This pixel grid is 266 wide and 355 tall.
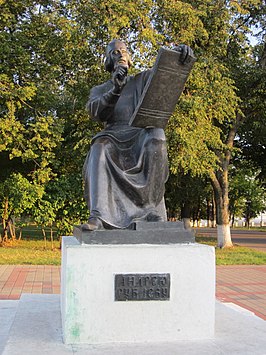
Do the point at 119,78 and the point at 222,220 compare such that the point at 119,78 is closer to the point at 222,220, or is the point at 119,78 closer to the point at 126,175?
the point at 126,175

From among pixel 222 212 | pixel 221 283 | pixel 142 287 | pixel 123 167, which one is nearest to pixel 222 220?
pixel 222 212

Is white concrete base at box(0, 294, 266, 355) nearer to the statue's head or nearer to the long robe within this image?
the long robe

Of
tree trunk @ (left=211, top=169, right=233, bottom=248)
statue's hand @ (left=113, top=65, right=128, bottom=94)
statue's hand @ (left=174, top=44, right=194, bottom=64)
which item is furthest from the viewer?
tree trunk @ (left=211, top=169, right=233, bottom=248)

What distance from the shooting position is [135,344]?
11.7 feet

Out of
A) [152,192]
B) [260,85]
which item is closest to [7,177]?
[260,85]

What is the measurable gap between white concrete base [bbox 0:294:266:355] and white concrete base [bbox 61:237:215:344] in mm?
87

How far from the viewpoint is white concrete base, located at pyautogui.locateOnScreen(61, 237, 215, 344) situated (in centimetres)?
353

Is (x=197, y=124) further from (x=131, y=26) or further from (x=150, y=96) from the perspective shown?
(x=150, y=96)

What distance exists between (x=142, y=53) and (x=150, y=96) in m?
9.59

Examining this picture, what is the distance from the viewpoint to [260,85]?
56.6ft

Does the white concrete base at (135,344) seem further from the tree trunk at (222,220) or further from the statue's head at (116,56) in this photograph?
the tree trunk at (222,220)

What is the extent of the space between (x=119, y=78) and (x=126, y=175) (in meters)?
0.89

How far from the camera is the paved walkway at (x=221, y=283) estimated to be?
775 centimetres

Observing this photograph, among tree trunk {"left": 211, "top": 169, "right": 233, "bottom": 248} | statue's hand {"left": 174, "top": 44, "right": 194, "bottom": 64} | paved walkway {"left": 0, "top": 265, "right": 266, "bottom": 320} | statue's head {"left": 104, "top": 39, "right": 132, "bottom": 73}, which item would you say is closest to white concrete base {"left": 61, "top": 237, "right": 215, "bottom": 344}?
statue's hand {"left": 174, "top": 44, "right": 194, "bottom": 64}
